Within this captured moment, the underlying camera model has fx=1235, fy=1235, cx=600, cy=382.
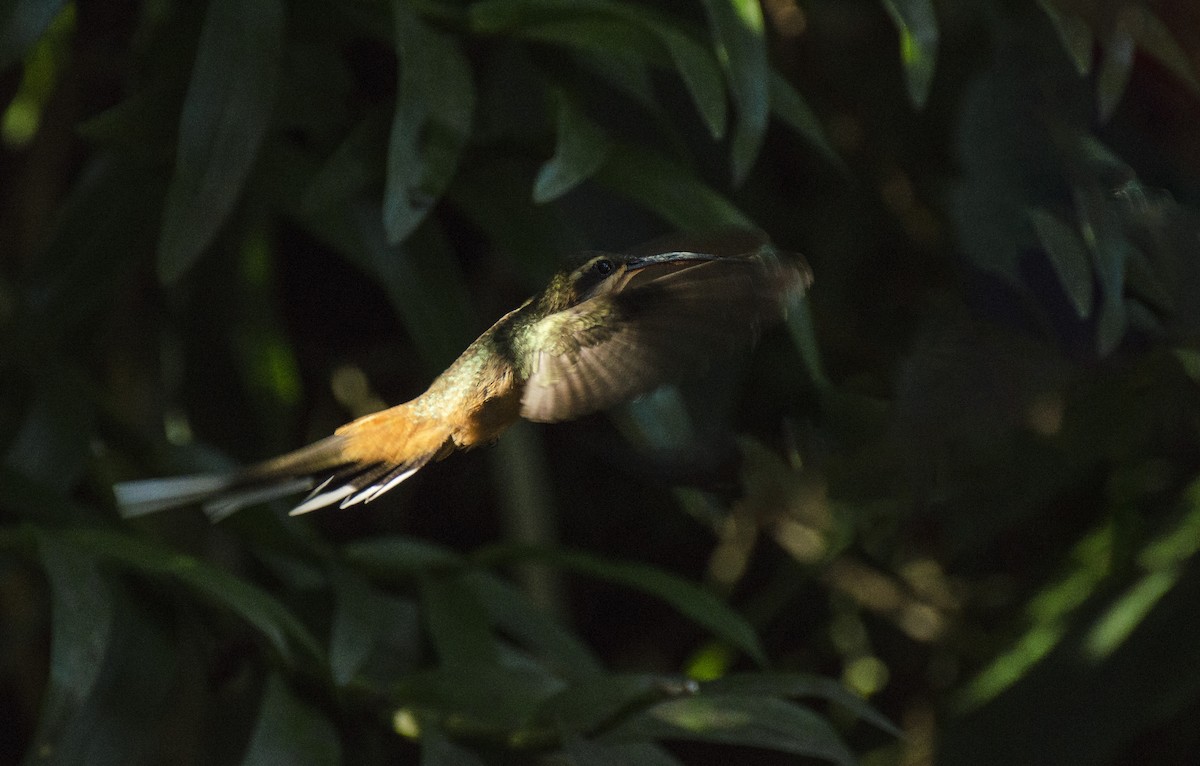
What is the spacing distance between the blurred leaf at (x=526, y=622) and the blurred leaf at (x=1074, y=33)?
548 millimetres

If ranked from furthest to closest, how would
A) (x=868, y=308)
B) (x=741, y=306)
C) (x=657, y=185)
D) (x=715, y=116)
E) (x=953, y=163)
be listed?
(x=868, y=308)
(x=953, y=163)
(x=657, y=185)
(x=715, y=116)
(x=741, y=306)

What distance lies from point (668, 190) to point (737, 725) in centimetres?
34

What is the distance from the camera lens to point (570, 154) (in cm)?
68

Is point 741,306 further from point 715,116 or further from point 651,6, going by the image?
point 651,6

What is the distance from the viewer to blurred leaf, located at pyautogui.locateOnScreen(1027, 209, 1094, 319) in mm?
668

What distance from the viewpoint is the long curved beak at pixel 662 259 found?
1.25ft

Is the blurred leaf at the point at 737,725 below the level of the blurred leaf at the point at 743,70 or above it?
below

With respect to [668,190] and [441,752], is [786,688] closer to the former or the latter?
[441,752]

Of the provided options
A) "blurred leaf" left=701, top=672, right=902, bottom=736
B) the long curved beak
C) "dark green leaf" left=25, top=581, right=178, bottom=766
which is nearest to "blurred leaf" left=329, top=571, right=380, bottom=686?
"dark green leaf" left=25, top=581, right=178, bottom=766

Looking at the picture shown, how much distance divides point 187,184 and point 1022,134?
557 mm

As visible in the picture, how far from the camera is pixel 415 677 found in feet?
2.64

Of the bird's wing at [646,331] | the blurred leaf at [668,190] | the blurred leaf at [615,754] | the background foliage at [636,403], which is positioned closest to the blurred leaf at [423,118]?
the background foliage at [636,403]

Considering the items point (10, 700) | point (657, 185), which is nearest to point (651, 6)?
point (657, 185)

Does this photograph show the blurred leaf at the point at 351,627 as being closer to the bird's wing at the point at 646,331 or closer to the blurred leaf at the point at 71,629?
the blurred leaf at the point at 71,629
